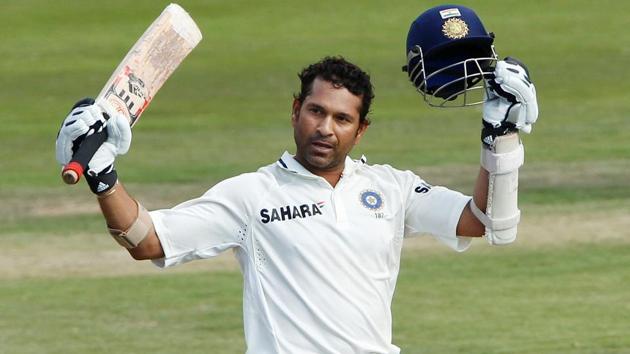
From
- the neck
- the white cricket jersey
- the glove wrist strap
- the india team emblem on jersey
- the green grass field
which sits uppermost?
the glove wrist strap

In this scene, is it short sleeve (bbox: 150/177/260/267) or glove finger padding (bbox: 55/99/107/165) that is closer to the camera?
glove finger padding (bbox: 55/99/107/165)

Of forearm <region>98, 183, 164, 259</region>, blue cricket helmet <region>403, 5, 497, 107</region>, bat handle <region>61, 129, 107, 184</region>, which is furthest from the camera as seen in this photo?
blue cricket helmet <region>403, 5, 497, 107</region>

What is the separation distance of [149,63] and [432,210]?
123cm

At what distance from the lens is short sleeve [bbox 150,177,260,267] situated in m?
5.88

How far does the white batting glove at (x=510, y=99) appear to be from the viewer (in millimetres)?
5746

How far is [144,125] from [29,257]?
301 inches

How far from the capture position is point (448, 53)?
6.19 metres

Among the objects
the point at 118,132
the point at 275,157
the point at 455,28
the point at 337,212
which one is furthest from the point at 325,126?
the point at 275,157

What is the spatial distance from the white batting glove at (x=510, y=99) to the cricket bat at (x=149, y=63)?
1.21 meters

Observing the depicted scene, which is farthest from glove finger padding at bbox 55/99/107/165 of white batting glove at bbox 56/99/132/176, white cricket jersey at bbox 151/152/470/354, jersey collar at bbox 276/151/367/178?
jersey collar at bbox 276/151/367/178

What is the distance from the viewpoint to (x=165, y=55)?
6.10 meters

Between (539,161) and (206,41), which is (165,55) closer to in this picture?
(539,161)

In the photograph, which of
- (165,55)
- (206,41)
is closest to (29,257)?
(165,55)

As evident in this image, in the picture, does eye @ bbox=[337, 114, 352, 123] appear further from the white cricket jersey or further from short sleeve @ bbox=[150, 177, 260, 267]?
short sleeve @ bbox=[150, 177, 260, 267]
